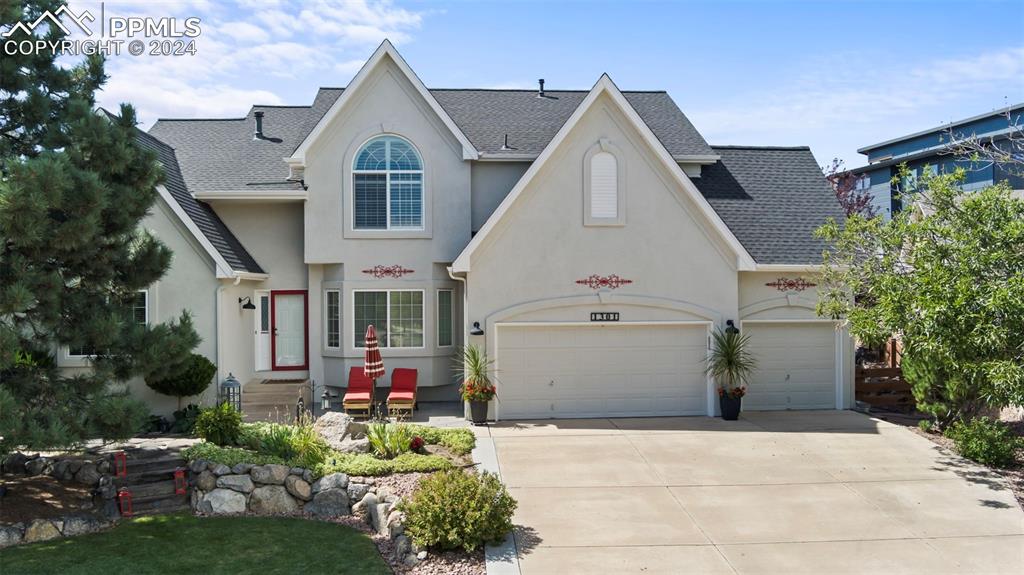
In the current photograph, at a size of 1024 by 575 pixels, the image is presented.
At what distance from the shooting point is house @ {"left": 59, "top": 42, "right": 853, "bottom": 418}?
16.1 m

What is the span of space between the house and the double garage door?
0.15ft

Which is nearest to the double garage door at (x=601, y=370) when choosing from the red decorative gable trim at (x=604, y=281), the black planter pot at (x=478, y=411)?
the black planter pot at (x=478, y=411)

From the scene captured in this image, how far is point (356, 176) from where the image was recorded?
1767 centimetres

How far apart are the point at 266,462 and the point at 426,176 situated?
8.77 meters

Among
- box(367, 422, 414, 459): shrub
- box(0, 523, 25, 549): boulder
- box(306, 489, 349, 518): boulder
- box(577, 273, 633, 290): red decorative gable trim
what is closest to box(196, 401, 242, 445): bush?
box(367, 422, 414, 459): shrub

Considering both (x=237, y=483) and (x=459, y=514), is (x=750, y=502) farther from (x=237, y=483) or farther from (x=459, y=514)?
(x=237, y=483)

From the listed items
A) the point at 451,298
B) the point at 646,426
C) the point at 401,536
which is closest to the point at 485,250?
the point at 451,298

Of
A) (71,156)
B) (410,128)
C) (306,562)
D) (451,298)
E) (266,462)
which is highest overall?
(410,128)

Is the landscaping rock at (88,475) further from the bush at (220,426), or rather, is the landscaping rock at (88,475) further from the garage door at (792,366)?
the garage door at (792,366)

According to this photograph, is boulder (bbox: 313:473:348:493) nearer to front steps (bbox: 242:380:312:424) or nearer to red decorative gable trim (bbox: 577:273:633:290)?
front steps (bbox: 242:380:312:424)

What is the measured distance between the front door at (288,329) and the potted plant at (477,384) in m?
5.27

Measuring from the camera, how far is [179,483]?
35.3ft

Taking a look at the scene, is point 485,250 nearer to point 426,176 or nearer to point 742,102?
point 426,176

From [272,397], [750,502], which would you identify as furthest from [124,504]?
[750,502]
